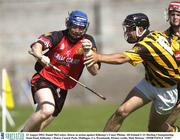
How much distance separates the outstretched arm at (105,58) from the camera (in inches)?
355

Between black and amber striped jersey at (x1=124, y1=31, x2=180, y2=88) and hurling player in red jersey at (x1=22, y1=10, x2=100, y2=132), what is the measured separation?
0.71 meters

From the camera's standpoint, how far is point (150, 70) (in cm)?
979

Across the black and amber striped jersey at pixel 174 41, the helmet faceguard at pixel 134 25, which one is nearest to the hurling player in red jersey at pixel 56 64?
the helmet faceguard at pixel 134 25

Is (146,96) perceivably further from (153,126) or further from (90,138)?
(90,138)

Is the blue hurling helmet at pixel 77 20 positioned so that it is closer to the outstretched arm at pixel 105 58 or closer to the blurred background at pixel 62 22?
the outstretched arm at pixel 105 58

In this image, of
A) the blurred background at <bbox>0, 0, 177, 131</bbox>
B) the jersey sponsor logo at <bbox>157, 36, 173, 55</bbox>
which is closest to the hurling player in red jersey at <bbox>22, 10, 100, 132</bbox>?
the jersey sponsor logo at <bbox>157, 36, 173, 55</bbox>

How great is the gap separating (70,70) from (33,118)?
0.96 meters

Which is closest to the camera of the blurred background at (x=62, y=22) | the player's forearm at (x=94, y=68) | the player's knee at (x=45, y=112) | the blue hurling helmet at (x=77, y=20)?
the player's knee at (x=45, y=112)

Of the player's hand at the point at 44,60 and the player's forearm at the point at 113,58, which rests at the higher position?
the player's forearm at the point at 113,58

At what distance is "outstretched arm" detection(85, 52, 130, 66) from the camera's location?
902 centimetres

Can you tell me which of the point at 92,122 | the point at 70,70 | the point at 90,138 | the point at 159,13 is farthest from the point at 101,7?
the point at 90,138

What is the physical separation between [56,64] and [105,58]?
1196 mm

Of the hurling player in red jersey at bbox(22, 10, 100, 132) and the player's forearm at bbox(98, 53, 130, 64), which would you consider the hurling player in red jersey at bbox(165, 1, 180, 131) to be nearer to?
the player's forearm at bbox(98, 53, 130, 64)

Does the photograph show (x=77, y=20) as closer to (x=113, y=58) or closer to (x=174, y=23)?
(x=113, y=58)
